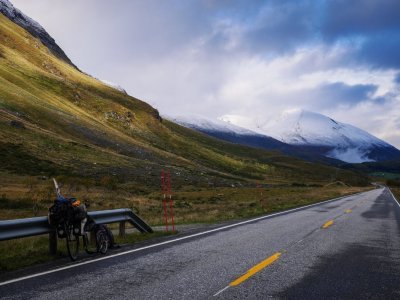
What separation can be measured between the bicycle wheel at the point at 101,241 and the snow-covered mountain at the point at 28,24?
16373 cm

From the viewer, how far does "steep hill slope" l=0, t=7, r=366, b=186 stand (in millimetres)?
51094

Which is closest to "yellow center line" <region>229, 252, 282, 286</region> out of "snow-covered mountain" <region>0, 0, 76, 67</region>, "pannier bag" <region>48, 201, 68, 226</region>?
"pannier bag" <region>48, 201, 68, 226</region>

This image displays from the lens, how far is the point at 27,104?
77.3 meters

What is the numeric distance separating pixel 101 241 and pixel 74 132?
232ft

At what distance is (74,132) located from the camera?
77.8 meters

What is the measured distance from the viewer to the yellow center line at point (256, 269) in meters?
7.38

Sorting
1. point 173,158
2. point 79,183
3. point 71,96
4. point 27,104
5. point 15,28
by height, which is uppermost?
point 15,28

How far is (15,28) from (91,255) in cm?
14542

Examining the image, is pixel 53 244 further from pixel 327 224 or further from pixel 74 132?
pixel 74 132

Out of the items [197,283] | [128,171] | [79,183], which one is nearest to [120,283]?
[197,283]

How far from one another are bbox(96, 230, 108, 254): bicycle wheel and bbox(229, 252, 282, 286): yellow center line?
3807 mm

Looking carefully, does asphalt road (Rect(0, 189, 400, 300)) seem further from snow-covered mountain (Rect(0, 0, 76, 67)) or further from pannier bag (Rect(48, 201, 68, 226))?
snow-covered mountain (Rect(0, 0, 76, 67))

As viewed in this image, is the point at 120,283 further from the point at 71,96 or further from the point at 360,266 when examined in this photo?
the point at 71,96

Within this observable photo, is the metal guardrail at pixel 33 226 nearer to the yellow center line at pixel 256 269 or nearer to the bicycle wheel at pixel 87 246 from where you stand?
the bicycle wheel at pixel 87 246
